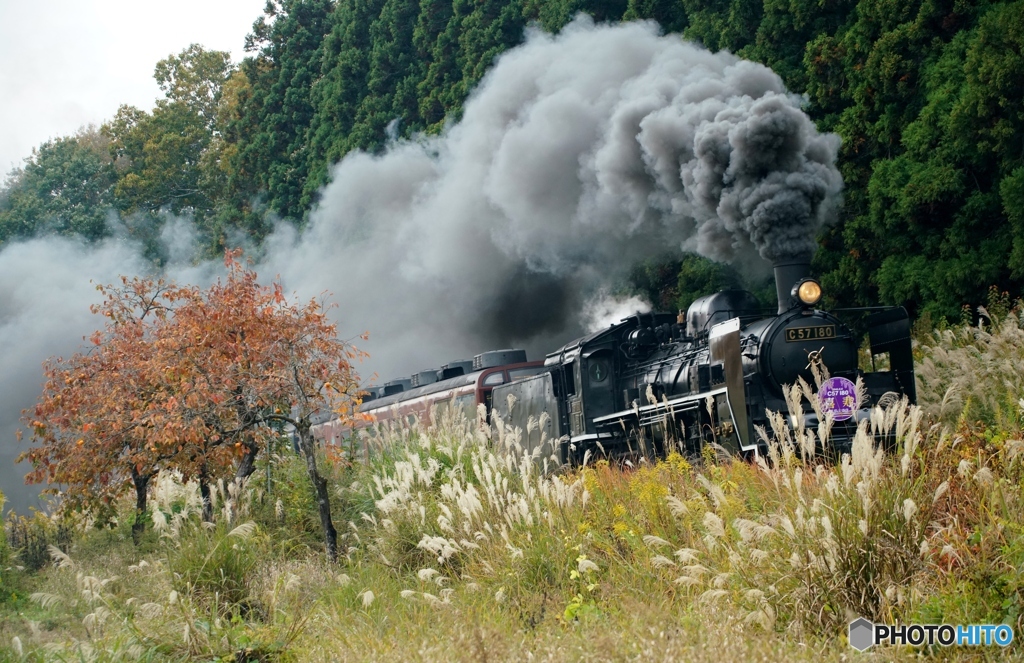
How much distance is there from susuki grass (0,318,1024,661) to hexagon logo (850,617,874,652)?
7 cm

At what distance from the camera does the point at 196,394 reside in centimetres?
1023

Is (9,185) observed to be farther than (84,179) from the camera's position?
Yes

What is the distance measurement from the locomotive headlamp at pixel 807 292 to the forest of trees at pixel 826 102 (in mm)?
4103

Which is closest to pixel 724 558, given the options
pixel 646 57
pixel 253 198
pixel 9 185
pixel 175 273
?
pixel 646 57

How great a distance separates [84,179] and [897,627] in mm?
43987

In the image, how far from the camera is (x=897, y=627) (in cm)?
497

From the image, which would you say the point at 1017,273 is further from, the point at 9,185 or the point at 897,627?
the point at 9,185

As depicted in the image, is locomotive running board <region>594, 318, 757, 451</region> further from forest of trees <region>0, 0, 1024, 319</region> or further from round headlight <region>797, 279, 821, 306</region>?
forest of trees <region>0, 0, 1024, 319</region>

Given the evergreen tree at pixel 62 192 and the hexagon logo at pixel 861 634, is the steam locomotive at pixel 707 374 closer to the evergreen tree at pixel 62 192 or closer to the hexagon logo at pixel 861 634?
the hexagon logo at pixel 861 634

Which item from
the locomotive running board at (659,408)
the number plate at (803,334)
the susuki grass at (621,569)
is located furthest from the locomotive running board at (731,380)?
the susuki grass at (621,569)

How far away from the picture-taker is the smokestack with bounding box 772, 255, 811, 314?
1044cm

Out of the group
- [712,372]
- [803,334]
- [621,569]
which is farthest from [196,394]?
[803,334]

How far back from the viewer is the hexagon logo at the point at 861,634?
4949 millimetres

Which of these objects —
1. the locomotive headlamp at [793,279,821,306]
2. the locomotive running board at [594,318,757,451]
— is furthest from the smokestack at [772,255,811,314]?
the locomotive running board at [594,318,757,451]
